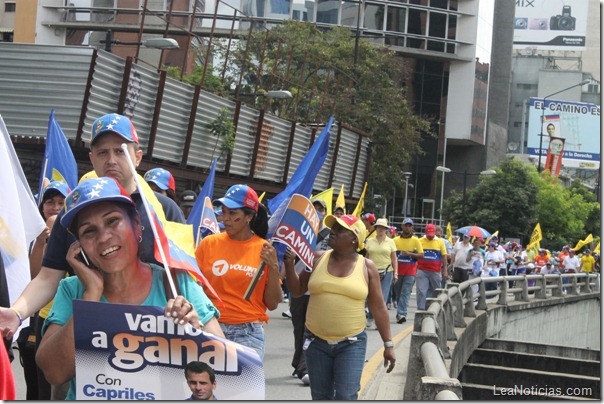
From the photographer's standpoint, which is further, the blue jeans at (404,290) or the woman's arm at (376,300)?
the blue jeans at (404,290)

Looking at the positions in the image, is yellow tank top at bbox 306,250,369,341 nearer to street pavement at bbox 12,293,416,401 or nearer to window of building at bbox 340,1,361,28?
street pavement at bbox 12,293,416,401

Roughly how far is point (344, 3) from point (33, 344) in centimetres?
6481

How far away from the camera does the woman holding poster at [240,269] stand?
295 inches

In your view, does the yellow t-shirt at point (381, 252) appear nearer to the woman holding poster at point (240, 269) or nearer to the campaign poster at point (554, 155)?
the woman holding poster at point (240, 269)

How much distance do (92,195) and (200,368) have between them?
2.25ft

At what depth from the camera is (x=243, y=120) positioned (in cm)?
3084

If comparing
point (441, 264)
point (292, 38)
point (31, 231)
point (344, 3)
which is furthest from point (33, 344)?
point (344, 3)

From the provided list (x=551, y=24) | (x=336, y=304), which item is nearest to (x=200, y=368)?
(x=336, y=304)

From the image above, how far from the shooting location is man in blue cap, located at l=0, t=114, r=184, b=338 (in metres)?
4.48

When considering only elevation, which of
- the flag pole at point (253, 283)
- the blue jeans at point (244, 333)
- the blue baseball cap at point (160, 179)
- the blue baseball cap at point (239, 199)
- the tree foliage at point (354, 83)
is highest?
the tree foliage at point (354, 83)

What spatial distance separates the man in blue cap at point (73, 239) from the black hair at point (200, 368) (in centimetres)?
55

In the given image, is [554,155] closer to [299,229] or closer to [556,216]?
[556,216]

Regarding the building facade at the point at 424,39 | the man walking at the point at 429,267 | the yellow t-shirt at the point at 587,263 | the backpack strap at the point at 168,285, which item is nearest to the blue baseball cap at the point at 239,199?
the backpack strap at the point at 168,285

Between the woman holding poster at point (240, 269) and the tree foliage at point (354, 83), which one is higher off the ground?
the tree foliage at point (354, 83)
